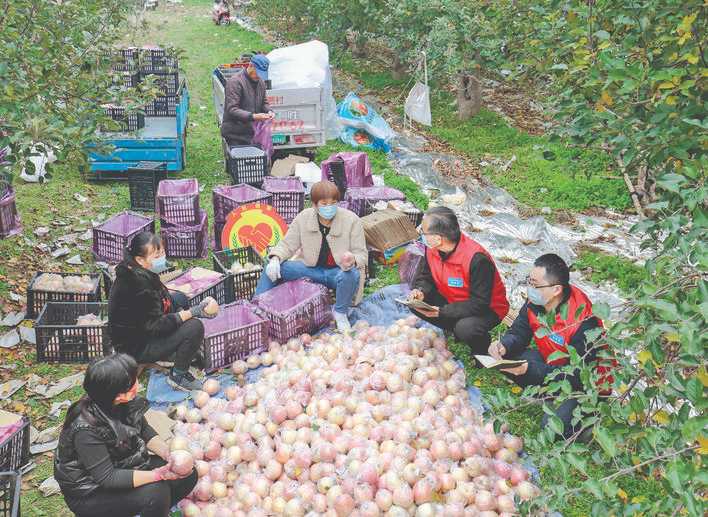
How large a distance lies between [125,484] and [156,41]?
65.6 ft

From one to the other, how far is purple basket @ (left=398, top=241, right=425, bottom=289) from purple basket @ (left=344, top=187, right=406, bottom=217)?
119 cm

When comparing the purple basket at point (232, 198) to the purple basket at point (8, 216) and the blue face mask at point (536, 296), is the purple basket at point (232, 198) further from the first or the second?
the blue face mask at point (536, 296)

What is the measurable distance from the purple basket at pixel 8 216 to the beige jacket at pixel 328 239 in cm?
326

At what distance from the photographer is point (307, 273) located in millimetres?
6656

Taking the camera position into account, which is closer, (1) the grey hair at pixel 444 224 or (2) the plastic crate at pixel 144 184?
(1) the grey hair at pixel 444 224

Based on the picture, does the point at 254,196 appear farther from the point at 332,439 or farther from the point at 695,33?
the point at 695,33

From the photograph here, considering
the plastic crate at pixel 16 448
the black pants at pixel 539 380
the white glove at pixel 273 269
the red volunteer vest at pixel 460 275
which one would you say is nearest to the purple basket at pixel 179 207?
the white glove at pixel 273 269

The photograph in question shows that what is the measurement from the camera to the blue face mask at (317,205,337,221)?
6410 mm

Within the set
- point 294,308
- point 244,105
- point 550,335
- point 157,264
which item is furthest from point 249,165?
point 550,335

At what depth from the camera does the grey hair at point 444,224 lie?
5.65m

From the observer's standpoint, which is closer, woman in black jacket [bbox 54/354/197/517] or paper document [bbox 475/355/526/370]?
woman in black jacket [bbox 54/354/197/517]

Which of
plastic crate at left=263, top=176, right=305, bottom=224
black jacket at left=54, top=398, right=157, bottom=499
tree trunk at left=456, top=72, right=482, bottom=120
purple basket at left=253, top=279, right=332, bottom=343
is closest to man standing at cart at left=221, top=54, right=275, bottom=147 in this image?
plastic crate at left=263, top=176, right=305, bottom=224

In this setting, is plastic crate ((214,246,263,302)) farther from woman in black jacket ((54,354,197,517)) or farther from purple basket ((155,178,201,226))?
woman in black jacket ((54,354,197,517))

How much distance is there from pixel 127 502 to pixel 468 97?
10.5 m
